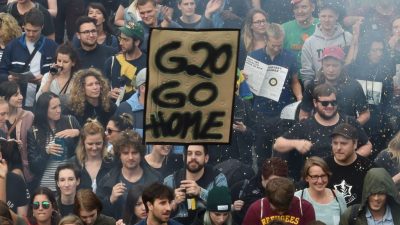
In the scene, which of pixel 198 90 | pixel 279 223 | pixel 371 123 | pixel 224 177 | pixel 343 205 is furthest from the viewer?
pixel 371 123

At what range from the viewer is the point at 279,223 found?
10344 mm

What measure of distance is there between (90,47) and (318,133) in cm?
261

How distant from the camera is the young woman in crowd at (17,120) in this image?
13.5 m

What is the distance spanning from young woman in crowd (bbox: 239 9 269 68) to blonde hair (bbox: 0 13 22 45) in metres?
1.97

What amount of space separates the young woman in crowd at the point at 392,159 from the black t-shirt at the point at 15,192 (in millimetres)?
2643

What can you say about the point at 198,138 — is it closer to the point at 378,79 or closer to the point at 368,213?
the point at 368,213

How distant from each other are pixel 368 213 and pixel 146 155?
2.18 meters

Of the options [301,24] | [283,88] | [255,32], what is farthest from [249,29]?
[283,88]

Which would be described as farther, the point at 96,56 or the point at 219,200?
the point at 96,56

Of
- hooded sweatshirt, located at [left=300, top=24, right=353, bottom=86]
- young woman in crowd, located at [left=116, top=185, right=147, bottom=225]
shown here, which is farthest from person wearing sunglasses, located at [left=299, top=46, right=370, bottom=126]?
young woman in crowd, located at [left=116, top=185, right=147, bottom=225]

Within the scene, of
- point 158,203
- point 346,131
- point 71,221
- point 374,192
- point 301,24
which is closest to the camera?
point 71,221

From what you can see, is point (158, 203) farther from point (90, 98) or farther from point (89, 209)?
point (90, 98)

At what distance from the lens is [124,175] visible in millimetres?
12812

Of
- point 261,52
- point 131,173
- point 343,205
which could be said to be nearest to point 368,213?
point 343,205
